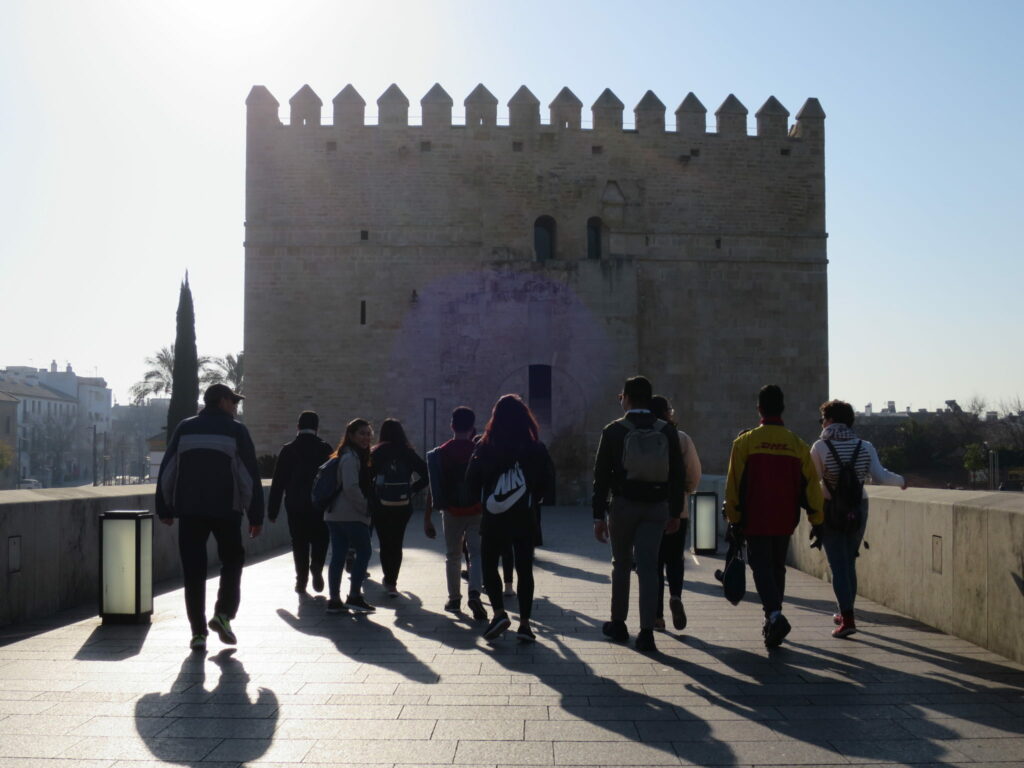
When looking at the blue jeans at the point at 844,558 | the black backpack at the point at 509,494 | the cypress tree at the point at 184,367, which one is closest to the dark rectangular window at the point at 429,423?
the cypress tree at the point at 184,367

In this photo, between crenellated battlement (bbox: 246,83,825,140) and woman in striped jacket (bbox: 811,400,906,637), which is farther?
crenellated battlement (bbox: 246,83,825,140)

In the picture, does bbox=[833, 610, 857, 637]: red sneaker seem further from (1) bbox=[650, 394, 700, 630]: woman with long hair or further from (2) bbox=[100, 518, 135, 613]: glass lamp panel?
(2) bbox=[100, 518, 135, 613]: glass lamp panel

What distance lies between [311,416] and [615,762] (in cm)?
594

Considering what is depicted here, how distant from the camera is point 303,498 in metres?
9.05

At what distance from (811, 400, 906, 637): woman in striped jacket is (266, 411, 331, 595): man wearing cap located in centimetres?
428

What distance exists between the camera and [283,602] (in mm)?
8625

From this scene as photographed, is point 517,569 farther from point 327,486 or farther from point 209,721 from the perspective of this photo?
point 209,721

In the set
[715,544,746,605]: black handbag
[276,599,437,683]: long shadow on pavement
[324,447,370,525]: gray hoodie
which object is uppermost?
[324,447,370,525]: gray hoodie

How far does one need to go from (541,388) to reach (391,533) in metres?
17.8

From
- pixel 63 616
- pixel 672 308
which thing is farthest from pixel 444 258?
pixel 63 616

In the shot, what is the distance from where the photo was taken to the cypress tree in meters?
32.2

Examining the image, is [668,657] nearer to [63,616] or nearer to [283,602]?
[283,602]

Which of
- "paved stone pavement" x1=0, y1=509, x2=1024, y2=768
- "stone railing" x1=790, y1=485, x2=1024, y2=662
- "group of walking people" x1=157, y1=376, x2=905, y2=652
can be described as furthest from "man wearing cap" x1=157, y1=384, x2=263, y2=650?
"stone railing" x1=790, y1=485, x2=1024, y2=662

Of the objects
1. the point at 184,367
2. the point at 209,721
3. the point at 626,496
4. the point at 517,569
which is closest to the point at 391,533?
the point at 517,569
